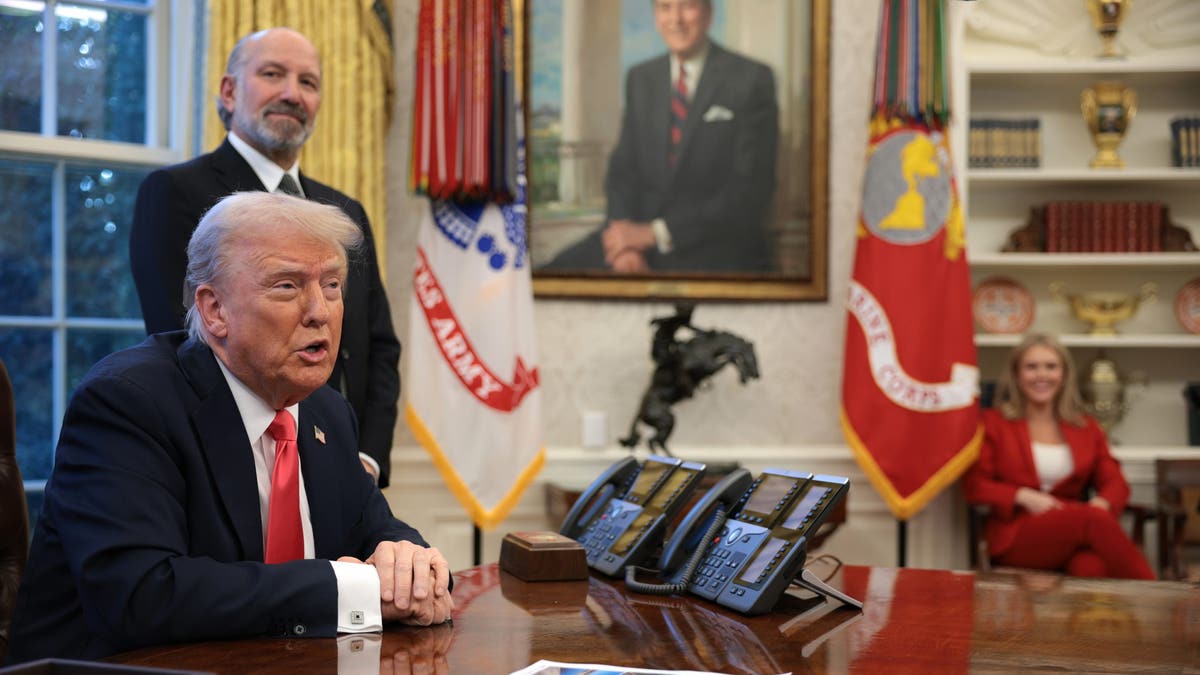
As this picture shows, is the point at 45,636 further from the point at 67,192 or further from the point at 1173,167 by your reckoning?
the point at 1173,167

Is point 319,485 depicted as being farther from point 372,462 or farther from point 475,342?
point 475,342

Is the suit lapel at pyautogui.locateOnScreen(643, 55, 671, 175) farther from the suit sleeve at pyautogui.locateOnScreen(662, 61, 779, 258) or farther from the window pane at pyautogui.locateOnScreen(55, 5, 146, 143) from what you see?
the window pane at pyautogui.locateOnScreen(55, 5, 146, 143)

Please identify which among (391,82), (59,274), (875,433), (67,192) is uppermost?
(391,82)

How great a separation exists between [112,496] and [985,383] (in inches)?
162

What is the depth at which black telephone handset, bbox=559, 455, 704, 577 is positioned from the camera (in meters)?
2.07

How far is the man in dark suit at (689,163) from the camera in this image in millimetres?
4832

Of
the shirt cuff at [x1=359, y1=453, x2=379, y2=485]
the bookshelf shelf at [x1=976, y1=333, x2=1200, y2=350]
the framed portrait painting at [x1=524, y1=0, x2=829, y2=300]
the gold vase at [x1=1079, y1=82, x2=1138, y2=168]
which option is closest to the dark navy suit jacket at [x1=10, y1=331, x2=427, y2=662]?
the shirt cuff at [x1=359, y1=453, x2=379, y2=485]

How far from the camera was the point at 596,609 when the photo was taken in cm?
181

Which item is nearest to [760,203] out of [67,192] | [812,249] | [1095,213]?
[812,249]

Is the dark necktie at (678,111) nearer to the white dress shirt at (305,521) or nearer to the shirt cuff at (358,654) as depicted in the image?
the white dress shirt at (305,521)

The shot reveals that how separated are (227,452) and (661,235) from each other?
326 cm

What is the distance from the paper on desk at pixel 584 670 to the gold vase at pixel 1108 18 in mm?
4293

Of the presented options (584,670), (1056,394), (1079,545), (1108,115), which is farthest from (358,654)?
(1108,115)

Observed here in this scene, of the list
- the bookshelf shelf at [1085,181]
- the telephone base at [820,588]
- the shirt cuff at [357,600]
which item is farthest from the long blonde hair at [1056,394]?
the shirt cuff at [357,600]
